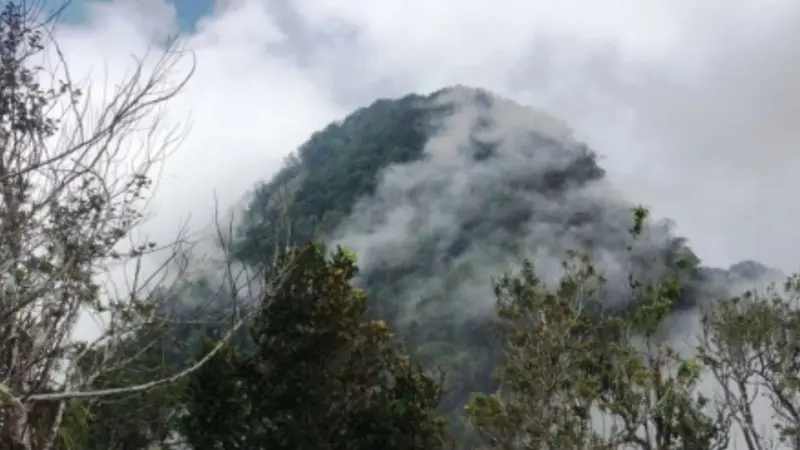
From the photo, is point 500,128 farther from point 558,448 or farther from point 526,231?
point 558,448

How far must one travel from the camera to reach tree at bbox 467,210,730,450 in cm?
1014

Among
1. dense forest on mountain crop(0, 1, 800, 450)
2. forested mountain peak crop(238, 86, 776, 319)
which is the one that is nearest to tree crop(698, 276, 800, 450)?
dense forest on mountain crop(0, 1, 800, 450)

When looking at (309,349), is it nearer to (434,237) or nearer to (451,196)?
(434,237)

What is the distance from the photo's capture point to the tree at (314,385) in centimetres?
1146

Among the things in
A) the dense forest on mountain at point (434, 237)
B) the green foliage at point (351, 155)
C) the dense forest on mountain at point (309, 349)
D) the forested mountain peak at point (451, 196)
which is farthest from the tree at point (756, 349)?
the green foliage at point (351, 155)

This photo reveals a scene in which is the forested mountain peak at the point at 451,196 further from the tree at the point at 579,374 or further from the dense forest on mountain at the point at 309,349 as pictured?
the tree at the point at 579,374

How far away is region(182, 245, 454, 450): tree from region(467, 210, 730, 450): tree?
A: 1503 mm

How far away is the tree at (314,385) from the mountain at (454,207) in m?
23.1

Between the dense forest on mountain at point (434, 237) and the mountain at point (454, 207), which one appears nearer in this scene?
the dense forest on mountain at point (434, 237)

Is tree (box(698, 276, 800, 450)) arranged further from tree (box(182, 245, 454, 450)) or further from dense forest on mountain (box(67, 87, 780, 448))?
dense forest on mountain (box(67, 87, 780, 448))

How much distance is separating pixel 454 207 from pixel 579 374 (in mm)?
42834

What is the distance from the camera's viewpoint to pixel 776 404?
14.1 metres

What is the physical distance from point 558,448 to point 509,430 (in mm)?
641

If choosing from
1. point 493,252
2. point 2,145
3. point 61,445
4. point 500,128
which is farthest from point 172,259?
point 500,128
